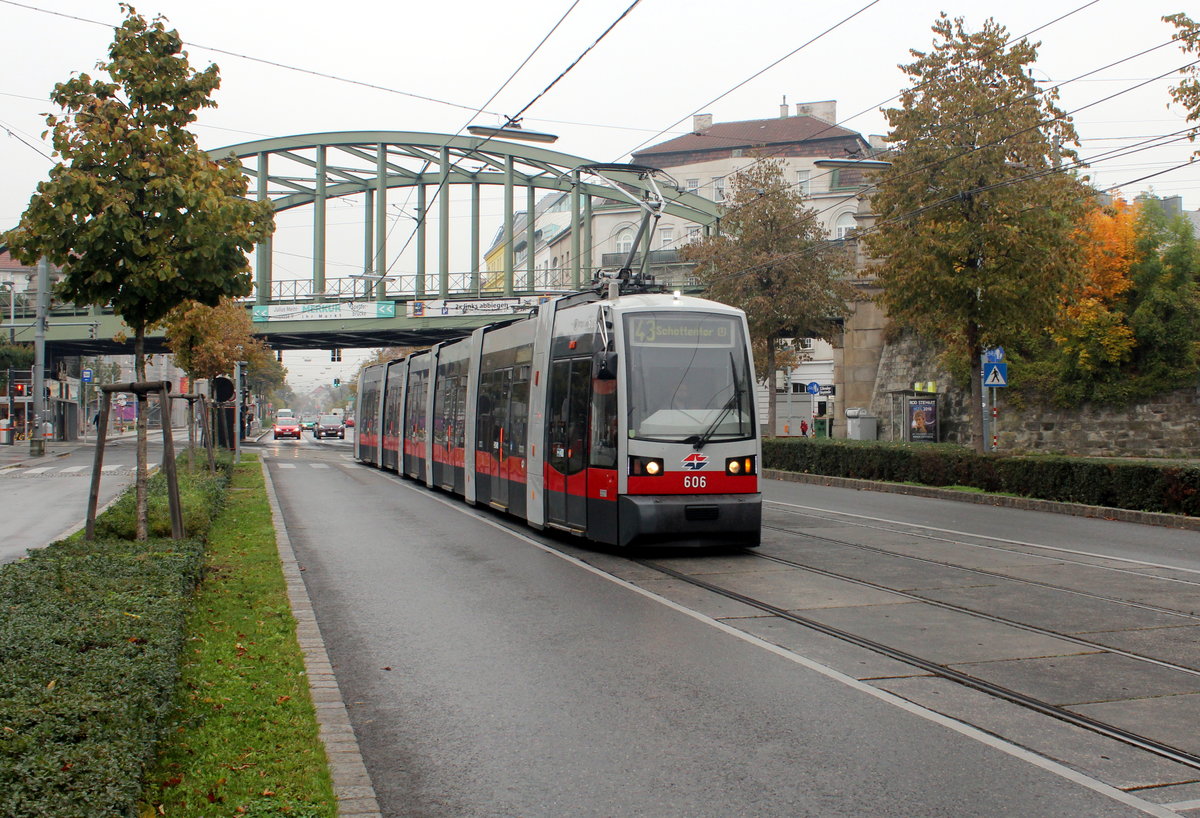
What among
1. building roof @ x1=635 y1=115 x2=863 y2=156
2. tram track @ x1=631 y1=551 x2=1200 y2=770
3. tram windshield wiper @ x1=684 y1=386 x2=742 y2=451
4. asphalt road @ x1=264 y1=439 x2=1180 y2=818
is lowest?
asphalt road @ x1=264 y1=439 x2=1180 y2=818

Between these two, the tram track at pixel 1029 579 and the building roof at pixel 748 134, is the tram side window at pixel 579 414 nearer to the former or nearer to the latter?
the tram track at pixel 1029 579

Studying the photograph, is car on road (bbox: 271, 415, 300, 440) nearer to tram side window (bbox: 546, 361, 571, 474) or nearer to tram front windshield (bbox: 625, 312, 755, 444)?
tram side window (bbox: 546, 361, 571, 474)

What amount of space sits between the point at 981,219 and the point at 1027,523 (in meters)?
8.55

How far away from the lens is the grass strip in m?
4.79

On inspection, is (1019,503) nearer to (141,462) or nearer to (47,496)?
(141,462)

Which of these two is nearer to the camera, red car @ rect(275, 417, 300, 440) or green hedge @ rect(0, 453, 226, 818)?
green hedge @ rect(0, 453, 226, 818)

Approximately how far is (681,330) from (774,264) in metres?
24.2

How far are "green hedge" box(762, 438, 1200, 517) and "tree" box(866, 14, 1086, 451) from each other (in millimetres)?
3078

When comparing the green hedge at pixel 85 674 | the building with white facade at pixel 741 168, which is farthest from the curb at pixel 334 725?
the building with white facade at pixel 741 168

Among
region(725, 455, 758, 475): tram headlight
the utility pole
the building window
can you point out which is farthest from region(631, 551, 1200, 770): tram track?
the building window

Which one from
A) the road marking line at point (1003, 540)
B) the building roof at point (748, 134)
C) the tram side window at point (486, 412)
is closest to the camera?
the road marking line at point (1003, 540)

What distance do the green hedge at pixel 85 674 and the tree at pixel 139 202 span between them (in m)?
2.86

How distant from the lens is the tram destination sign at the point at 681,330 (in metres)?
13.6

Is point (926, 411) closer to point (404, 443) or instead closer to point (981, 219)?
point (981, 219)
